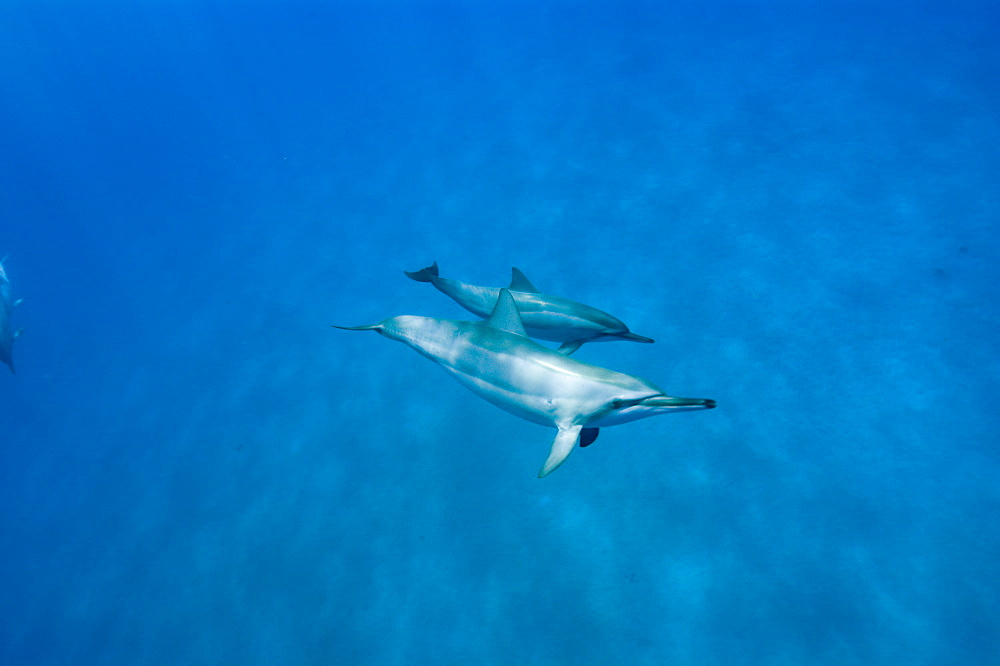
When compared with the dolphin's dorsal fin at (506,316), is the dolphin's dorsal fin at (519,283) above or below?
above

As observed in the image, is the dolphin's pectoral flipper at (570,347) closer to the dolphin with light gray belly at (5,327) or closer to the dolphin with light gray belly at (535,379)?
the dolphin with light gray belly at (535,379)

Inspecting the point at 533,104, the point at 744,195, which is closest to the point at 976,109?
the point at 744,195

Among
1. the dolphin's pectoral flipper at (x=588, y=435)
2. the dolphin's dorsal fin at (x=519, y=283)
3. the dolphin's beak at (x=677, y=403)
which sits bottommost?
the dolphin's beak at (x=677, y=403)

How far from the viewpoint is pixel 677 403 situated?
123 inches

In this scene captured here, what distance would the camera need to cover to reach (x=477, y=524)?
7.05 m

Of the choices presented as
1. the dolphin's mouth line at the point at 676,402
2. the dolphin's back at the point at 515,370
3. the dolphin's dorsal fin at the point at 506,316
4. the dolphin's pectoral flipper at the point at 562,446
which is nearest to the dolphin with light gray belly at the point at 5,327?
the dolphin's back at the point at 515,370

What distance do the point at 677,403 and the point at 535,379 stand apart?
3.84ft

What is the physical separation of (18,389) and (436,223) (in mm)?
17091

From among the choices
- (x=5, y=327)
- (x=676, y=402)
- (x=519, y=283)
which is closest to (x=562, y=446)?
(x=676, y=402)

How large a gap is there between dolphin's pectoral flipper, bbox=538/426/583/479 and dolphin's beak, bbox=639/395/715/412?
24.4 inches

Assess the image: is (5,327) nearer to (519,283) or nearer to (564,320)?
(519,283)

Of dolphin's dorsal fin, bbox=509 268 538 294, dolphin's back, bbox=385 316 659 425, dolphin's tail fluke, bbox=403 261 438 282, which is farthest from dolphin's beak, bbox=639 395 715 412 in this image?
dolphin's tail fluke, bbox=403 261 438 282

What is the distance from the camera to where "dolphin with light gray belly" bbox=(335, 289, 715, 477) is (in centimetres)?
354

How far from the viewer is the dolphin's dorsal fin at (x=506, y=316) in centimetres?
437
